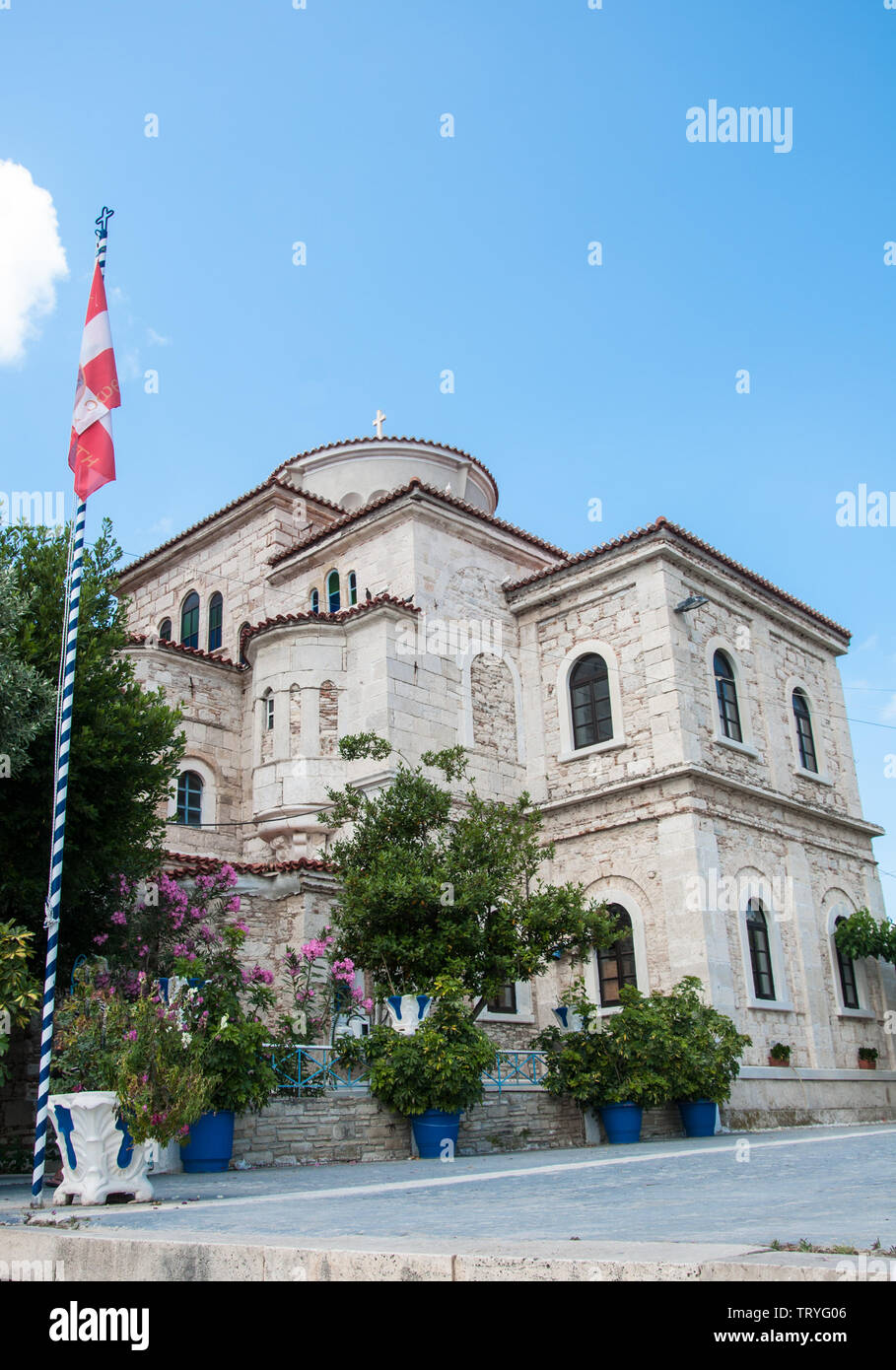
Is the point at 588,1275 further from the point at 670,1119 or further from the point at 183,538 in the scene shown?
the point at 183,538

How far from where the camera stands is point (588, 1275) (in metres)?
3.42

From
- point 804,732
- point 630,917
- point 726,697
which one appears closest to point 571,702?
point 726,697

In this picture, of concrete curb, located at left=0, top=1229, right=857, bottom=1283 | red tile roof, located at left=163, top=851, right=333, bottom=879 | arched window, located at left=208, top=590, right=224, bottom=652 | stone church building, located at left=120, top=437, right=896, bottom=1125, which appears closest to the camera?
concrete curb, located at left=0, top=1229, right=857, bottom=1283

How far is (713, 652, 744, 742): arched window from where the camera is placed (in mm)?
20969

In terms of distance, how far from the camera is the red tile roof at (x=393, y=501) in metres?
21.2

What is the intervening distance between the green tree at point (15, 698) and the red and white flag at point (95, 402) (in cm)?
232

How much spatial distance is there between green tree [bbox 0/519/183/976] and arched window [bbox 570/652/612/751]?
30.3 ft

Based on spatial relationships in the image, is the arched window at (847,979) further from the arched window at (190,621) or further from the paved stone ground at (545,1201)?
the arched window at (190,621)

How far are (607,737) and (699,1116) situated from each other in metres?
7.15

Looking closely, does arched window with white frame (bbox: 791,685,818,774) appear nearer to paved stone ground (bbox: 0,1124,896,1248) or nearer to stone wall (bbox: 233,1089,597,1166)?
stone wall (bbox: 233,1089,597,1166)

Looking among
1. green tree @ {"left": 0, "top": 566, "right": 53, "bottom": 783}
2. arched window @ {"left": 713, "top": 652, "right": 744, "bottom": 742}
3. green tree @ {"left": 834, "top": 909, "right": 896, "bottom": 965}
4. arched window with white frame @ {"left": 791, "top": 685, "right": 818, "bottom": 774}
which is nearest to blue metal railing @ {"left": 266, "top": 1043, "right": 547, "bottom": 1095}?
green tree @ {"left": 0, "top": 566, "right": 53, "bottom": 783}

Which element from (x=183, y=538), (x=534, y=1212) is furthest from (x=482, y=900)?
(x=183, y=538)

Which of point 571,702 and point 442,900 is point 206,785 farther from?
point 442,900

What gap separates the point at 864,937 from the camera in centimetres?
2102
